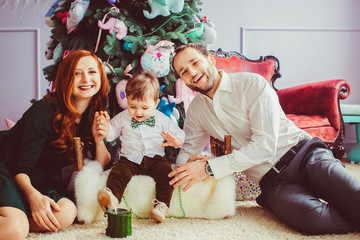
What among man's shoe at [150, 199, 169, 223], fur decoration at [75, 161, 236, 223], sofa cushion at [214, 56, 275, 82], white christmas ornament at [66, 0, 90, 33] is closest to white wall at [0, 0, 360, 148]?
sofa cushion at [214, 56, 275, 82]

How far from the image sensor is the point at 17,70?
371 centimetres

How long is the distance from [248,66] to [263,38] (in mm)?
800

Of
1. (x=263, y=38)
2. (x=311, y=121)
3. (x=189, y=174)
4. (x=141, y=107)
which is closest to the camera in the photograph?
(x=189, y=174)

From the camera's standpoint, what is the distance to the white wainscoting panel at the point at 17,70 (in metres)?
3.68

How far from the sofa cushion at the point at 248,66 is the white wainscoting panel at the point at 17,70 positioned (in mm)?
2153

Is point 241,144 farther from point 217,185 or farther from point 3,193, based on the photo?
point 3,193

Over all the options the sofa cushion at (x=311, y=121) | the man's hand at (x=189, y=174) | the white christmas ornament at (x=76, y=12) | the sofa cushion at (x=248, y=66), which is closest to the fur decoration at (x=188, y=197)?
the man's hand at (x=189, y=174)

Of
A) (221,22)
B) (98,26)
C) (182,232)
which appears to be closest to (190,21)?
(98,26)

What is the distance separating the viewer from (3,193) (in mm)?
1234

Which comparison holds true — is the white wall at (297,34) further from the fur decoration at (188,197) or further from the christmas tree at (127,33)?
the fur decoration at (188,197)

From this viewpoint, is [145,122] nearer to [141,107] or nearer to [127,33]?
[141,107]

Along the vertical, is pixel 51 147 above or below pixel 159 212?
above

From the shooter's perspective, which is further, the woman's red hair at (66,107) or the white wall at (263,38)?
the white wall at (263,38)

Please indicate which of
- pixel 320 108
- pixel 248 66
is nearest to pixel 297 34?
pixel 248 66
